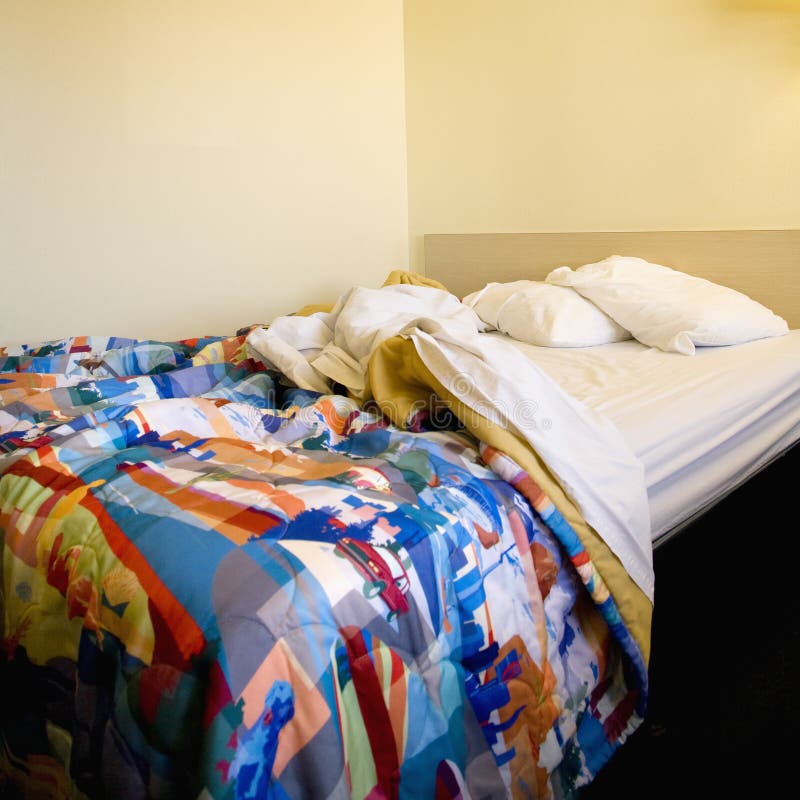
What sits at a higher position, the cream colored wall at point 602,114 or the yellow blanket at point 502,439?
the cream colored wall at point 602,114

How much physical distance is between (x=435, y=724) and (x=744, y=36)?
2332mm

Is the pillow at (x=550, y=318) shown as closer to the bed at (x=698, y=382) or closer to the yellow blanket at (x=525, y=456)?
the bed at (x=698, y=382)

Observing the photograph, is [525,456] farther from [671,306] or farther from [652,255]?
[652,255]

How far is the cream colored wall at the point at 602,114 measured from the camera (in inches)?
84.5

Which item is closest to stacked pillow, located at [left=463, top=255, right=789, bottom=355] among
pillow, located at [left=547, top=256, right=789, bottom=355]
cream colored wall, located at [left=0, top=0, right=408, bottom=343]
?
pillow, located at [left=547, top=256, right=789, bottom=355]

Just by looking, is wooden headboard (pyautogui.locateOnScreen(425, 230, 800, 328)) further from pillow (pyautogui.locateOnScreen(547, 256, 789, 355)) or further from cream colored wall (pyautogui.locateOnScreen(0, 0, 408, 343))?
cream colored wall (pyautogui.locateOnScreen(0, 0, 408, 343))

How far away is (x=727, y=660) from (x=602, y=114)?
1982 mm

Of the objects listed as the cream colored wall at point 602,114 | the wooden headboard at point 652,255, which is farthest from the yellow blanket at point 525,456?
the cream colored wall at point 602,114

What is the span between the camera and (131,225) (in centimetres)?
257

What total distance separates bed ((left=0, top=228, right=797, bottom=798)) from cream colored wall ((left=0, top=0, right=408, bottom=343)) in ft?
4.19

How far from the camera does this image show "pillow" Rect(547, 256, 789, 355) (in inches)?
75.6

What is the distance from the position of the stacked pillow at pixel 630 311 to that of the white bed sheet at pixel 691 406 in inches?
1.7

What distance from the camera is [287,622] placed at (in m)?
0.74

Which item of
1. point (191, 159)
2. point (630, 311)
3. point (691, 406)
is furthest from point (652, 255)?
point (191, 159)
